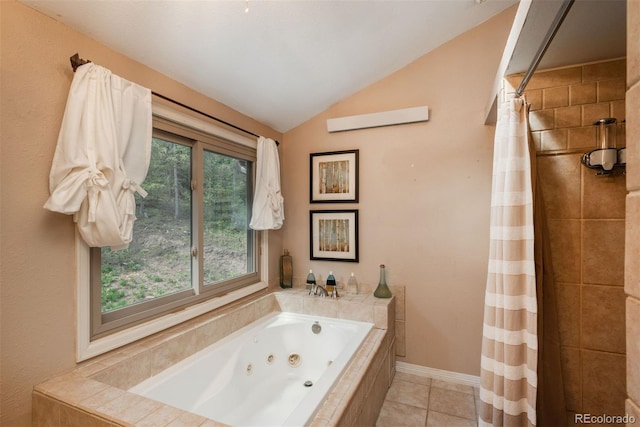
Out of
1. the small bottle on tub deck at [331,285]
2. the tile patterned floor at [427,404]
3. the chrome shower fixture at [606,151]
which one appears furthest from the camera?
the small bottle on tub deck at [331,285]

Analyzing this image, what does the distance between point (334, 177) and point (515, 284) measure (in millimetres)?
1693

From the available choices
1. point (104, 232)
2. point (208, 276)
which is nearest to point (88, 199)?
point (104, 232)

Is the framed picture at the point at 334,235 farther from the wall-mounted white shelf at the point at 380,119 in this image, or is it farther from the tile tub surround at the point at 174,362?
the wall-mounted white shelf at the point at 380,119

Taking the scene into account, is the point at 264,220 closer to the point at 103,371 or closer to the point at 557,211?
the point at 103,371

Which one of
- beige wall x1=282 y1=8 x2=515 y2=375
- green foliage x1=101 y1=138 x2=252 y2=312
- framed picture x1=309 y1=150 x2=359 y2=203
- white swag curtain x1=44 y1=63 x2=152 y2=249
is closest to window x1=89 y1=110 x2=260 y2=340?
green foliage x1=101 y1=138 x2=252 y2=312

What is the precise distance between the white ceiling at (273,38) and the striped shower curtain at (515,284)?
1016 mm

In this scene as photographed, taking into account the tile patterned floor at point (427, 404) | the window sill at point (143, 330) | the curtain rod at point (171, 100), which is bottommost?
the tile patterned floor at point (427, 404)

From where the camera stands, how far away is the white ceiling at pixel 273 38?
1.44m

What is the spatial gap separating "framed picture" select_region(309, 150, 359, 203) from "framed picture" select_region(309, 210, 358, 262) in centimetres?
14

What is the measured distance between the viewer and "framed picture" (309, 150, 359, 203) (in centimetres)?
270

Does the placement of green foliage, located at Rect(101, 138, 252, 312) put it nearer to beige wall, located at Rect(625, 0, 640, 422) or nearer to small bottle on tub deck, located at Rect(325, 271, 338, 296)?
small bottle on tub deck, located at Rect(325, 271, 338, 296)

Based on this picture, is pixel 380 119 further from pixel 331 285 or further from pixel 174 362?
pixel 174 362

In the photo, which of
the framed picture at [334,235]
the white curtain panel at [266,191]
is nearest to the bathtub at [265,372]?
the framed picture at [334,235]

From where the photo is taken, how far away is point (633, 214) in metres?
0.42
